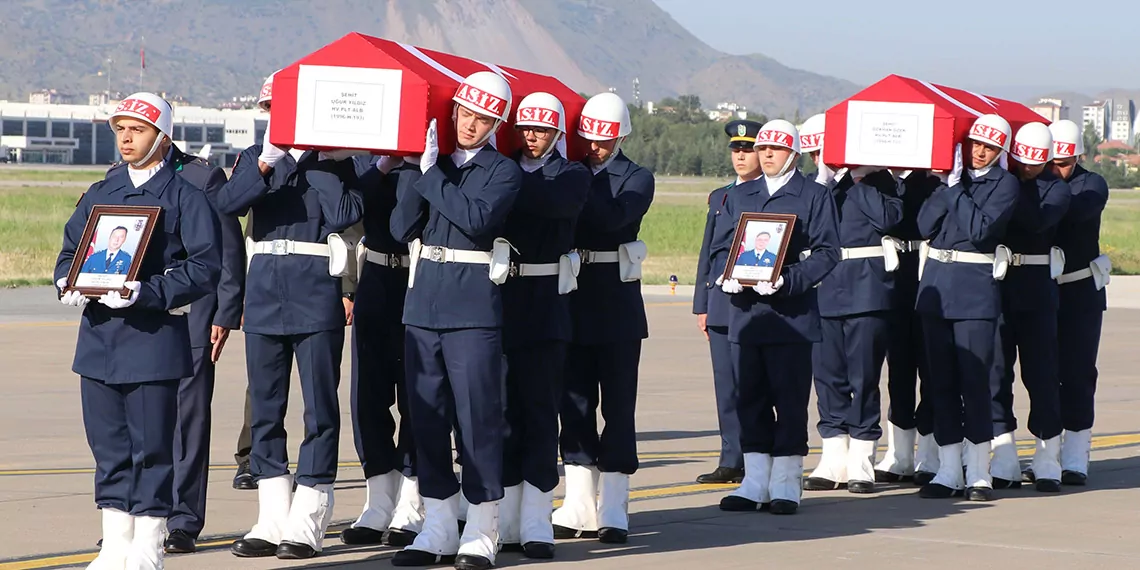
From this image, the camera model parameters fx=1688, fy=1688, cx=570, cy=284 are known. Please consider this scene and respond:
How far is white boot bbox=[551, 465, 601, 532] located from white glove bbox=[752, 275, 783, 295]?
1.41 meters

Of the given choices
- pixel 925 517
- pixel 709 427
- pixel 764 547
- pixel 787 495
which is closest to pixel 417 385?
pixel 764 547

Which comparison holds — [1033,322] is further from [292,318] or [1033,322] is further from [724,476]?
[292,318]

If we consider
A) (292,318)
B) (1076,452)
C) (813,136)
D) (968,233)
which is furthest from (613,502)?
(1076,452)

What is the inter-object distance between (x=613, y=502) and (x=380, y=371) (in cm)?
142

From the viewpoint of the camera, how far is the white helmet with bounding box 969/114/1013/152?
1057 centimetres

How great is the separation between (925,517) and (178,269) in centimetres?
476

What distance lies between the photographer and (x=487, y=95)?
26.1 feet

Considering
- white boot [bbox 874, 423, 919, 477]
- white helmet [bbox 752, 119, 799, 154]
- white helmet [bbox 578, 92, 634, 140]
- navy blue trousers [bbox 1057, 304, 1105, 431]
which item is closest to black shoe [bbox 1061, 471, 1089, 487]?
navy blue trousers [bbox 1057, 304, 1105, 431]

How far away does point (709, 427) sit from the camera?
1446cm

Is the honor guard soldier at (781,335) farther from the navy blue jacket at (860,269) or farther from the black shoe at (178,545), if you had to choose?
the black shoe at (178,545)

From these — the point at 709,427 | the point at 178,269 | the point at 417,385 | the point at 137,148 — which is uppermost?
the point at 137,148

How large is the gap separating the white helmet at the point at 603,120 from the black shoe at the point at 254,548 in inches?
106

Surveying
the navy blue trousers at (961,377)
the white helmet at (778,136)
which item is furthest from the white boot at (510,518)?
the navy blue trousers at (961,377)

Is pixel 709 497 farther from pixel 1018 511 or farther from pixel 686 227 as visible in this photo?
pixel 686 227
